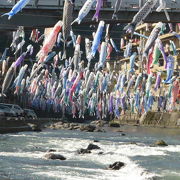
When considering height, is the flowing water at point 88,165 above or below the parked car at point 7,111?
below

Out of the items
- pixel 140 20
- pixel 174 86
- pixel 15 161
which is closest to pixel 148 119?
pixel 174 86

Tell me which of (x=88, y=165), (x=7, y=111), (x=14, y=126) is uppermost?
(x=7, y=111)

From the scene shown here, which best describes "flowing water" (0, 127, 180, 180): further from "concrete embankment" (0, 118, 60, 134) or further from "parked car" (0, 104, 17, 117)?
"parked car" (0, 104, 17, 117)

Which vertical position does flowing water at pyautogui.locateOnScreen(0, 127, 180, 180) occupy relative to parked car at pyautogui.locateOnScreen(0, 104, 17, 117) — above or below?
below

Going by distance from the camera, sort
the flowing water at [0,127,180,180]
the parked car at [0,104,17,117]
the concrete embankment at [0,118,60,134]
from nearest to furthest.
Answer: the flowing water at [0,127,180,180] → the concrete embankment at [0,118,60,134] → the parked car at [0,104,17,117]

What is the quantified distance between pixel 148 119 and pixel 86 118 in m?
33.7

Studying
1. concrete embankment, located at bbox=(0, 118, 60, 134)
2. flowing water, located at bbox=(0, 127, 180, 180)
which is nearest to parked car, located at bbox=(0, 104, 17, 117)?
concrete embankment, located at bbox=(0, 118, 60, 134)

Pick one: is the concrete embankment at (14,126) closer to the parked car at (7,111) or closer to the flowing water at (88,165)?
the parked car at (7,111)

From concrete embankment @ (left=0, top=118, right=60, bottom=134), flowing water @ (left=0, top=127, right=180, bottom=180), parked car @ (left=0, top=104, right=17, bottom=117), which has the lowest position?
flowing water @ (left=0, top=127, right=180, bottom=180)

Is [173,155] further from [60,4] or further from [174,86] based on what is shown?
[174,86]

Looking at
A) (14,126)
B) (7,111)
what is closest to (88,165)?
(14,126)

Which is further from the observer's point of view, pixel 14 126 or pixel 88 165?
pixel 14 126

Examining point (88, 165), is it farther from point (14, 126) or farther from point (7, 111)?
point (7, 111)

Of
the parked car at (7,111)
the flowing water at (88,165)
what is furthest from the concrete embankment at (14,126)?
the flowing water at (88,165)
